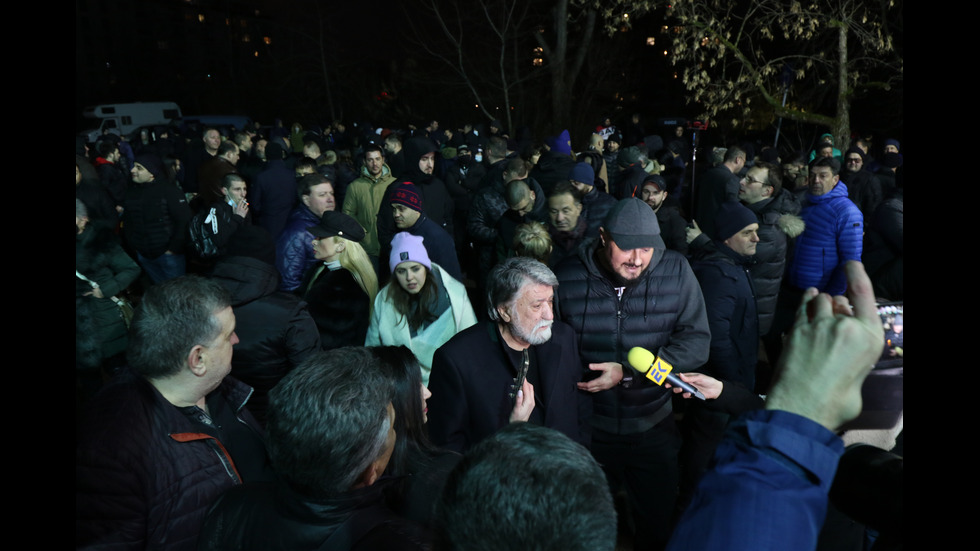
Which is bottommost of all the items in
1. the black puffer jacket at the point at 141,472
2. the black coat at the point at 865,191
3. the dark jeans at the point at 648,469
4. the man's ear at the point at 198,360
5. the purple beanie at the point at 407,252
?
the dark jeans at the point at 648,469

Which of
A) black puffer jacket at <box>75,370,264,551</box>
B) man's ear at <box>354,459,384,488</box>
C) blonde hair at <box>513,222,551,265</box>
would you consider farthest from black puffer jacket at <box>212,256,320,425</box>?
blonde hair at <box>513,222,551,265</box>

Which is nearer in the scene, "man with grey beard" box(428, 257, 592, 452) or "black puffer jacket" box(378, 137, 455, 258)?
"man with grey beard" box(428, 257, 592, 452)

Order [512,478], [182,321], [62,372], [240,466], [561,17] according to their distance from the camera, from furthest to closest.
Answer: [561,17] → [240,466] → [182,321] → [62,372] → [512,478]

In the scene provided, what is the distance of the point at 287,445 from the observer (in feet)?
5.20

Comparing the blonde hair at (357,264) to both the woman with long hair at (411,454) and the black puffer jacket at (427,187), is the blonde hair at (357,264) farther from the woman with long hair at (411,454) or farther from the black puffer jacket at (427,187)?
the woman with long hair at (411,454)

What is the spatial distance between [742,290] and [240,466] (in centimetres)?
278

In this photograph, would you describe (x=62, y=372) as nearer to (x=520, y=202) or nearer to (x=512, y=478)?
(x=512, y=478)

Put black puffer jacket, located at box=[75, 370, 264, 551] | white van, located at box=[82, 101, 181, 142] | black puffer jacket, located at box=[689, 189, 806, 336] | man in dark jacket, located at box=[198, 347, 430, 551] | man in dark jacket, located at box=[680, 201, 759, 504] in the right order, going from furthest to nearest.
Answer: white van, located at box=[82, 101, 181, 142] → black puffer jacket, located at box=[689, 189, 806, 336] → man in dark jacket, located at box=[680, 201, 759, 504] → black puffer jacket, located at box=[75, 370, 264, 551] → man in dark jacket, located at box=[198, 347, 430, 551]

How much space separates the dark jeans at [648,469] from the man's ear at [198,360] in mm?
1972

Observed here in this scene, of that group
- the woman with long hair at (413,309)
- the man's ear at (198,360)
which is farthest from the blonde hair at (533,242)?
the man's ear at (198,360)

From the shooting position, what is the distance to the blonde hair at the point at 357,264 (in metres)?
4.10

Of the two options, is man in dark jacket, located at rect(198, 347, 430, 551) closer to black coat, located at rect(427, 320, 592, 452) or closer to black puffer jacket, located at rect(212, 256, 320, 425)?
black coat, located at rect(427, 320, 592, 452)

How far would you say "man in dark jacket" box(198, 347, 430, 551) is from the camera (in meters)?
1.52

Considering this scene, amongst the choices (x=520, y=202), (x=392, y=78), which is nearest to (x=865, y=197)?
(x=520, y=202)
